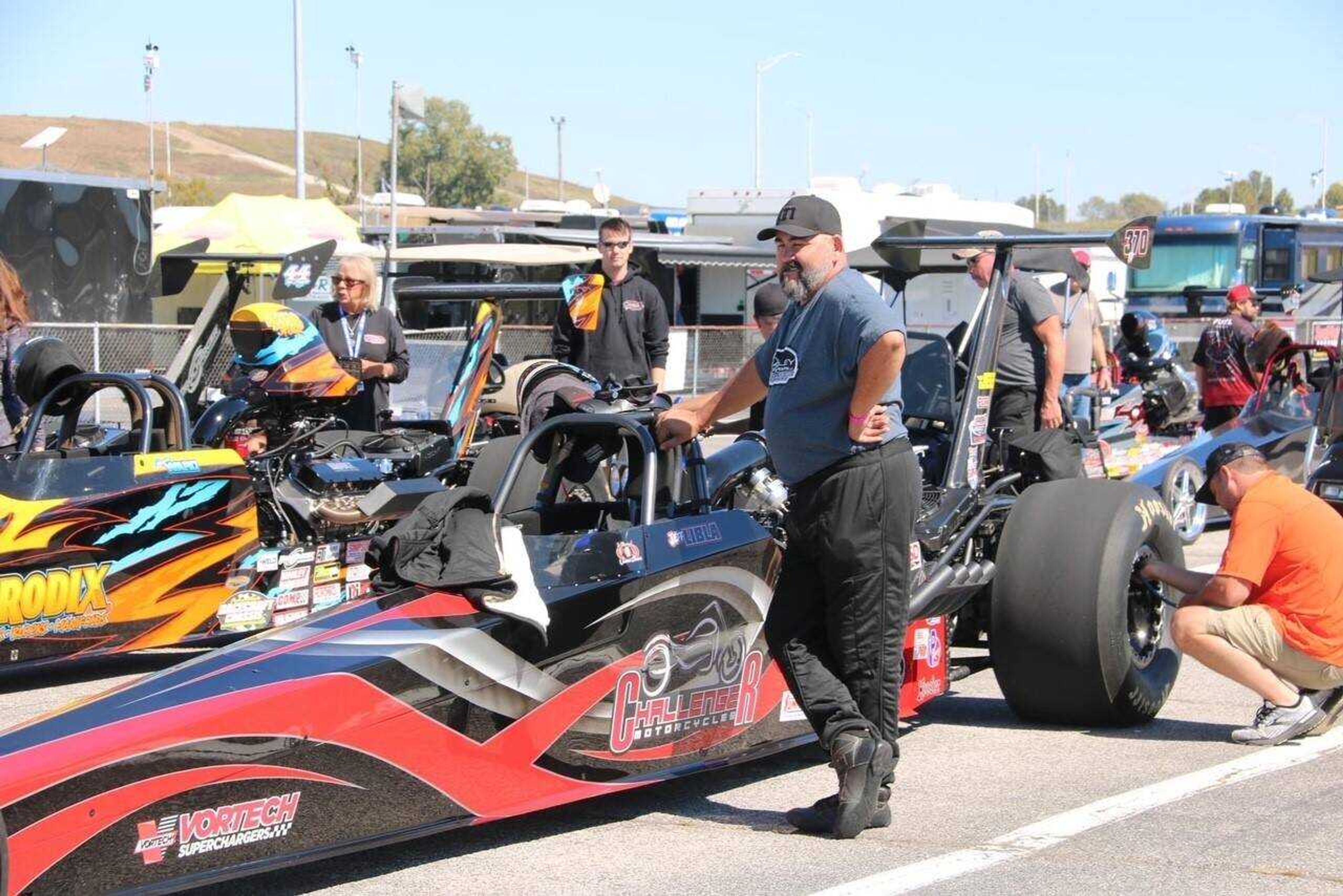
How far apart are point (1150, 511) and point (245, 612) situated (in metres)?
4.15

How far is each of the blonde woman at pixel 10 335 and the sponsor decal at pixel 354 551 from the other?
5.43 ft

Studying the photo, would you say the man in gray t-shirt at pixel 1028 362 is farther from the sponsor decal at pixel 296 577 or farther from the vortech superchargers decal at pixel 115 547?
the vortech superchargers decal at pixel 115 547

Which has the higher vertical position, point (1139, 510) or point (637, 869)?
point (1139, 510)

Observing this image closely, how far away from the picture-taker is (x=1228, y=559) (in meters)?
6.05

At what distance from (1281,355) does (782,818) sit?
7408 mm

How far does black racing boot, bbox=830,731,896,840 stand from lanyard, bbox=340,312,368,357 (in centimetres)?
512

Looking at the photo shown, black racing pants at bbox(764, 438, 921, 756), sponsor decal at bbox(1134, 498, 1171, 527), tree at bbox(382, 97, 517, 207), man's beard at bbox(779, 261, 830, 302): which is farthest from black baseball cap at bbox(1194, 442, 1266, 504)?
tree at bbox(382, 97, 517, 207)

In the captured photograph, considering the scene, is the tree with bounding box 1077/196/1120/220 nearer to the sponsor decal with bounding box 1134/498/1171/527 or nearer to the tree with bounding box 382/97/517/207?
the tree with bounding box 382/97/517/207

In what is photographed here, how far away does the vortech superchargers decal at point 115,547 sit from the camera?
6910 millimetres

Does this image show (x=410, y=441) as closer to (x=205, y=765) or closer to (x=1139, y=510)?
(x=1139, y=510)

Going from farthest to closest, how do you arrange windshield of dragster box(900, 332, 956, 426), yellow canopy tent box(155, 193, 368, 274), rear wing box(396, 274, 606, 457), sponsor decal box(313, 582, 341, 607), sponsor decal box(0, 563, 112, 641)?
1. yellow canopy tent box(155, 193, 368, 274)
2. rear wing box(396, 274, 606, 457)
3. sponsor decal box(313, 582, 341, 607)
4. windshield of dragster box(900, 332, 956, 426)
5. sponsor decal box(0, 563, 112, 641)

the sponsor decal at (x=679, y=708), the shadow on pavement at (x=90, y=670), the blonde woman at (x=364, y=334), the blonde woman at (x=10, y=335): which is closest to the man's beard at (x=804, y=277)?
the sponsor decal at (x=679, y=708)

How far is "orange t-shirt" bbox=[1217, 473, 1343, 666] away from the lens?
19.6 feet

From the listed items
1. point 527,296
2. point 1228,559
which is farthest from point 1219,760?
point 527,296
